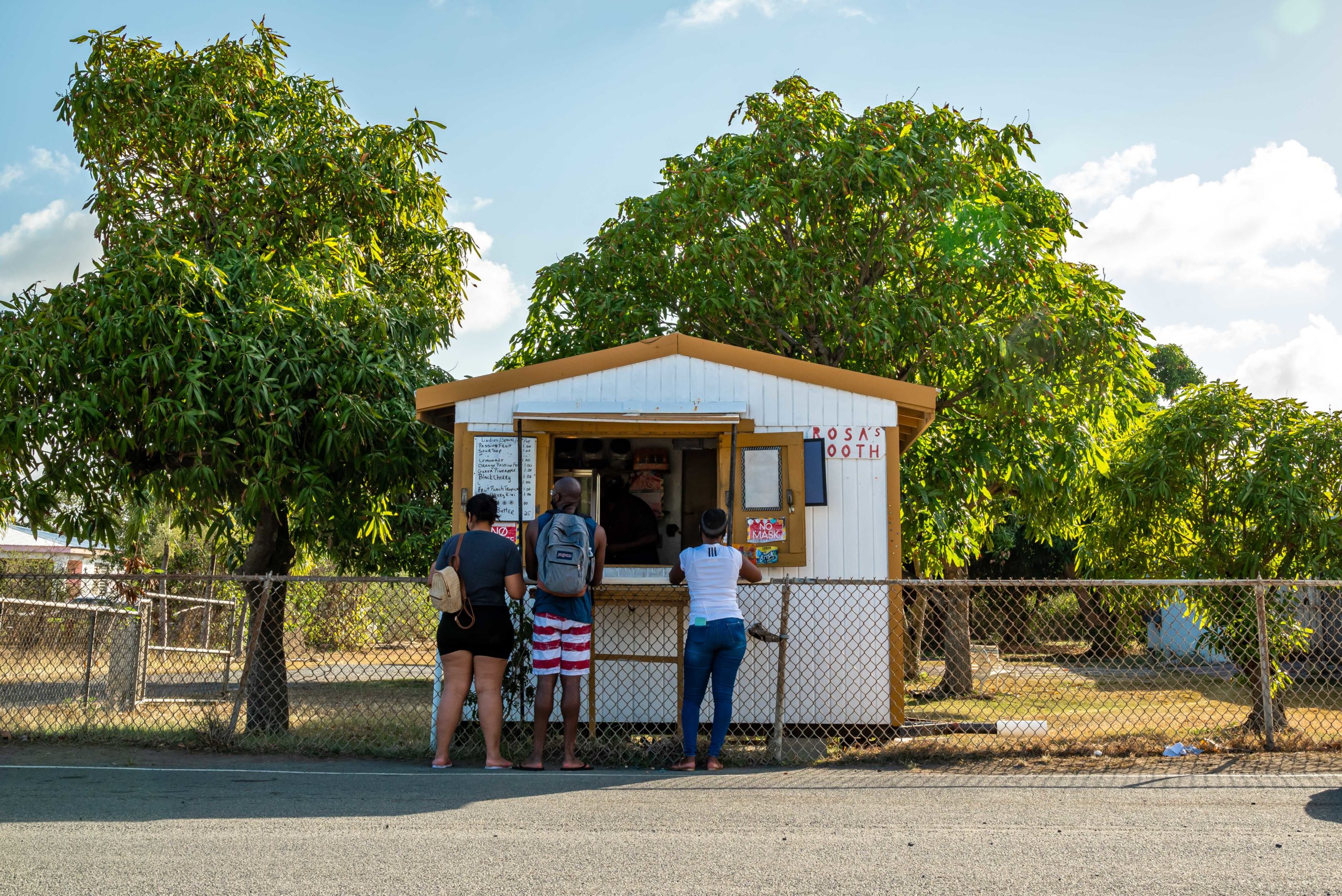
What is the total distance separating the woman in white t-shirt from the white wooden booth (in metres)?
0.94

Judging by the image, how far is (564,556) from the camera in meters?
6.90

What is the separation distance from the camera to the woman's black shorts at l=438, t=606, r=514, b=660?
7.00 meters

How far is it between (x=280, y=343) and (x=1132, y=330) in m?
11.4

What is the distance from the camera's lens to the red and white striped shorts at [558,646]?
23.2ft

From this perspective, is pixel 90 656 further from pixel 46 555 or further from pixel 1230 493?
pixel 46 555

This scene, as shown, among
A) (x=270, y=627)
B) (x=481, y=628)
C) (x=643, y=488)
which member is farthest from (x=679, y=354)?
(x=270, y=627)

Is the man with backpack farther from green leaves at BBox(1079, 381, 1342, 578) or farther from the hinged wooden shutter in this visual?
green leaves at BBox(1079, 381, 1342, 578)

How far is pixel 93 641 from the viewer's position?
11102 millimetres

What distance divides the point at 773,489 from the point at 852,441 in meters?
0.77

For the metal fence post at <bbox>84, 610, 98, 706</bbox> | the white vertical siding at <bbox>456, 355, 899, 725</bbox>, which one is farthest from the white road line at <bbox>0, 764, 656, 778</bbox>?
the metal fence post at <bbox>84, 610, 98, 706</bbox>

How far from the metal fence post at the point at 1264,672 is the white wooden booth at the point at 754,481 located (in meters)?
2.46

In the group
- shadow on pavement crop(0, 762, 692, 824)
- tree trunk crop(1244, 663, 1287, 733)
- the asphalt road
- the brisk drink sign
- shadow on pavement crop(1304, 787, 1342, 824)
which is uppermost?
the brisk drink sign

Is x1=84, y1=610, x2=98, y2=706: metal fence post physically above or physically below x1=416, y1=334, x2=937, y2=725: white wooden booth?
below

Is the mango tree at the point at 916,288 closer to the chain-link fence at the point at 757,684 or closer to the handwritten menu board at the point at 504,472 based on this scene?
the chain-link fence at the point at 757,684
